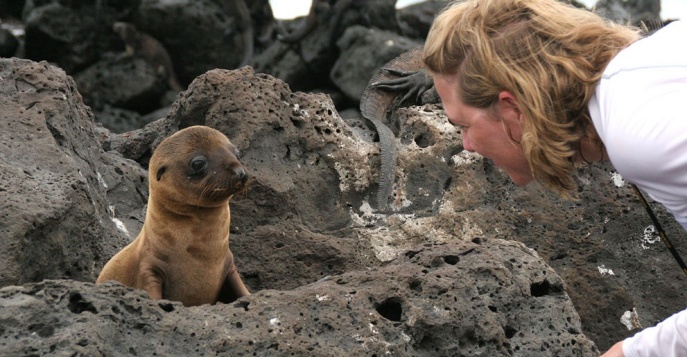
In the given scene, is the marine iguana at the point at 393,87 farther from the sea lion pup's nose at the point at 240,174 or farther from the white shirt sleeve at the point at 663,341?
the white shirt sleeve at the point at 663,341

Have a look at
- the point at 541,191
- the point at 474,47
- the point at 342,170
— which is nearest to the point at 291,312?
the point at 474,47

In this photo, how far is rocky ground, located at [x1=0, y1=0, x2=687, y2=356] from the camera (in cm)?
361

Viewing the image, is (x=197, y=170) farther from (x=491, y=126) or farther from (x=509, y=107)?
(x=509, y=107)

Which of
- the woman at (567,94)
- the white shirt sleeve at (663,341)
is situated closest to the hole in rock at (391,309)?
the woman at (567,94)

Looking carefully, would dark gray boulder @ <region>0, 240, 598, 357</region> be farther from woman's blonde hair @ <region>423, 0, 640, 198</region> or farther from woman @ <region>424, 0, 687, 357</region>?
woman's blonde hair @ <region>423, 0, 640, 198</region>

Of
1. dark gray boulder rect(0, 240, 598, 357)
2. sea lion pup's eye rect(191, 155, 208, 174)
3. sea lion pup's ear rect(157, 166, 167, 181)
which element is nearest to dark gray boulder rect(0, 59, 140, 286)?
sea lion pup's ear rect(157, 166, 167, 181)

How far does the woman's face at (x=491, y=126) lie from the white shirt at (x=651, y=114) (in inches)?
13.0

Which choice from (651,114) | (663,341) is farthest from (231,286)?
(651,114)

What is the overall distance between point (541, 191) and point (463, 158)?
1.65 feet

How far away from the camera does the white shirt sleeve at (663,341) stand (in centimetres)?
282

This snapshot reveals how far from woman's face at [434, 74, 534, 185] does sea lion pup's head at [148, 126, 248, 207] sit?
1867mm

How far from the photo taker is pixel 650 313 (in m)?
6.14

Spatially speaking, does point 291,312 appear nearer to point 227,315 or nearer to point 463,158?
point 227,315

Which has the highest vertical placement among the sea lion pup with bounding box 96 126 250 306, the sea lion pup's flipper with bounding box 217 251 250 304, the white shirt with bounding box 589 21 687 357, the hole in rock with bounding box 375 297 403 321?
the white shirt with bounding box 589 21 687 357
